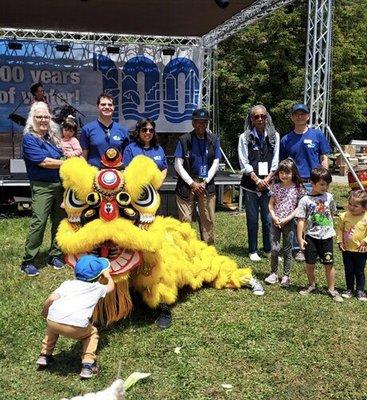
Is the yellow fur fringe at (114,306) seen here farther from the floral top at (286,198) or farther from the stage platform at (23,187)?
the stage platform at (23,187)

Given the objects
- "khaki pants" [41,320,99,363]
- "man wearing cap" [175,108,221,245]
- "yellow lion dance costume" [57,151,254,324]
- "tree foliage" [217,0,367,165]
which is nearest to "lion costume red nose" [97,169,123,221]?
"yellow lion dance costume" [57,151,254,324]

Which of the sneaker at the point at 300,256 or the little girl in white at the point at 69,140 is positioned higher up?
the little girl in white at the point at 69,140

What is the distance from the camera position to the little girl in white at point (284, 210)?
5207mm

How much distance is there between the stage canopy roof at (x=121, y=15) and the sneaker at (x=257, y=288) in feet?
18.0

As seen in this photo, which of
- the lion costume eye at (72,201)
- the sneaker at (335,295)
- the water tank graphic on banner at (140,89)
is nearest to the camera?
the lion costume eye at (72,201)

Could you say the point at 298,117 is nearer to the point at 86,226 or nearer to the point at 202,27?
the point at 86,226

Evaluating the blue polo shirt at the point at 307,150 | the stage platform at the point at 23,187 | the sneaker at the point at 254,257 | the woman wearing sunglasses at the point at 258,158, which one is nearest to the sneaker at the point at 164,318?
the sneaker at the point at 254,257

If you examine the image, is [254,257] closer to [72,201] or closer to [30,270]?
[30,270]

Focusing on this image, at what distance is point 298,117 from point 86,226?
3.07 meters

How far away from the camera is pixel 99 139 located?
5418mm

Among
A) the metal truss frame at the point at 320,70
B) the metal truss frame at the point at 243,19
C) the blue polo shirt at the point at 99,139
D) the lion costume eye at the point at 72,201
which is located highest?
the metal truss frame at the point at 243,19

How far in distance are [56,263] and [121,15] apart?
571 cm

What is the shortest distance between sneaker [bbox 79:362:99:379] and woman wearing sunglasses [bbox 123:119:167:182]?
2.43 m

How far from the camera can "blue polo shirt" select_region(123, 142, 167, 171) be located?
5.38 meters
